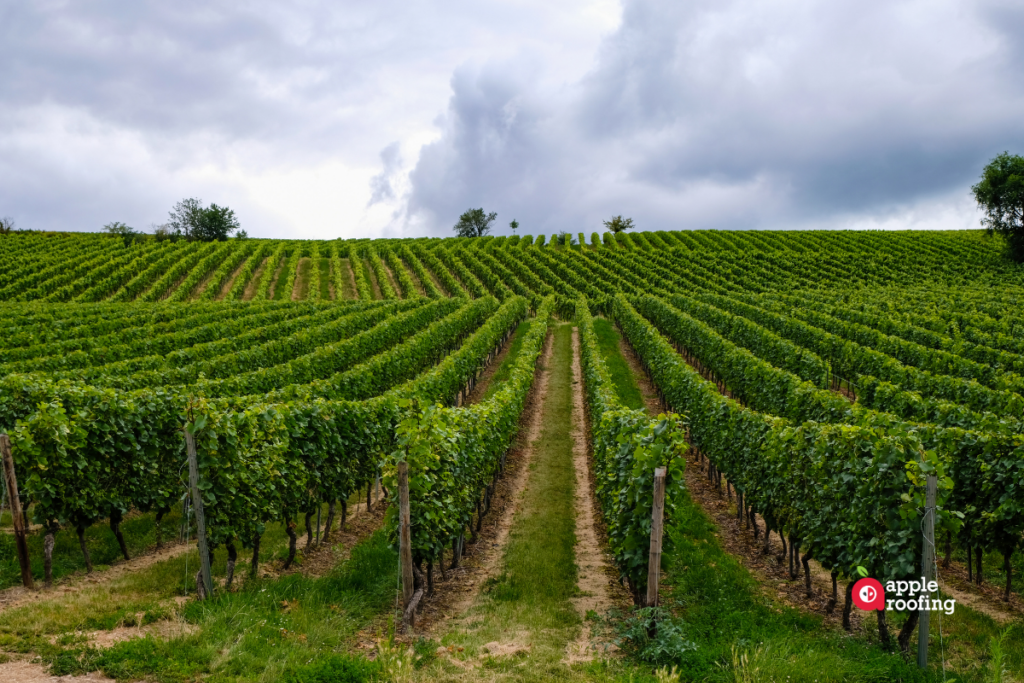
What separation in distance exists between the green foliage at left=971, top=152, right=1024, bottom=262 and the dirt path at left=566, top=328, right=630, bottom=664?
66128 millimetres

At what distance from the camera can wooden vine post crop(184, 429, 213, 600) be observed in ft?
27.0

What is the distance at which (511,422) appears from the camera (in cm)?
1630

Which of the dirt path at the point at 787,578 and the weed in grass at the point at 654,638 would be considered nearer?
the weed in grass at the point at 654,638

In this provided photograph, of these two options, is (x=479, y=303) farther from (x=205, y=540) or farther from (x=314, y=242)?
(x=314, y=242)

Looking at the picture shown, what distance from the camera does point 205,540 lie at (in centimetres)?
834

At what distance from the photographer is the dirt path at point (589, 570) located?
7629mm

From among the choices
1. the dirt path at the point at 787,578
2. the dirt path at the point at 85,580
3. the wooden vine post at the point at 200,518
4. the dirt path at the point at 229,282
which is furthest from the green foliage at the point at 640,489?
the dirt path at the point at 229,282

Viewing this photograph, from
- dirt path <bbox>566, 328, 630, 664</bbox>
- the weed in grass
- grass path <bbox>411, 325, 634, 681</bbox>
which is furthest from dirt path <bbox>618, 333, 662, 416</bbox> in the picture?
the weed in grass

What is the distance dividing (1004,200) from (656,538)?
73920mm

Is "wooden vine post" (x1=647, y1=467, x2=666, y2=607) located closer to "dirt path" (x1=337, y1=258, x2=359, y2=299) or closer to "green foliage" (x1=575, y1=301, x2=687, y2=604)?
"green foliage" (x1=575, y1=301, x2=687, y2=604)

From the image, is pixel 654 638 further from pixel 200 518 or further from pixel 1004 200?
pixel 1004 200

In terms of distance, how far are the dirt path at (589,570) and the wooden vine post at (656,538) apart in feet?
2.77

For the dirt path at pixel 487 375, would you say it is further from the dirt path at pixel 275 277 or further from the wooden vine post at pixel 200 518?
the dirt path at pixel 275 277

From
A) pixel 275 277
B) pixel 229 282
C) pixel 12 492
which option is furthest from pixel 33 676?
pixel 275 277
